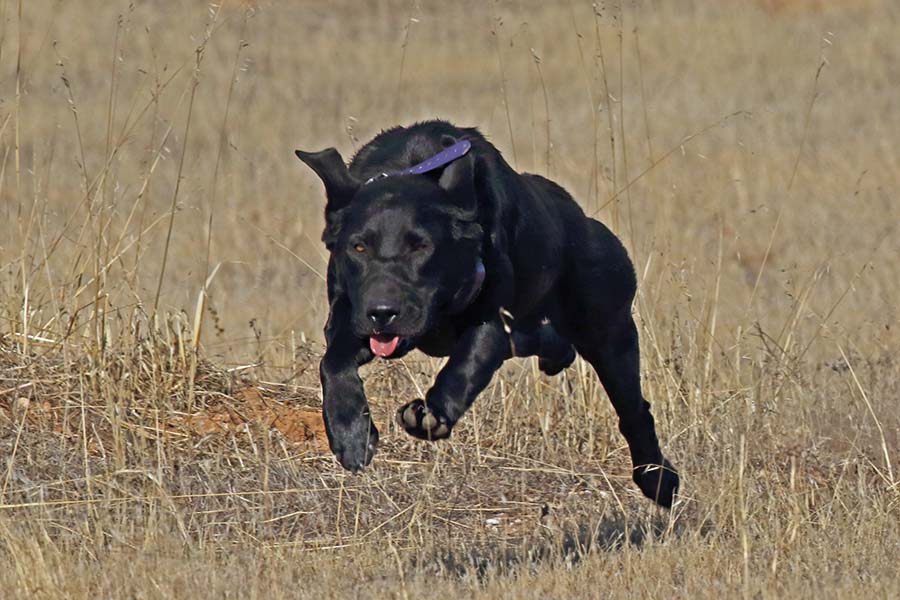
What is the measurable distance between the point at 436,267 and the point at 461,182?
1.19 ft

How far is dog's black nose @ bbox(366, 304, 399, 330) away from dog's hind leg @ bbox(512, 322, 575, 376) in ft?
4.67

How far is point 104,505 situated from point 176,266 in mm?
8220

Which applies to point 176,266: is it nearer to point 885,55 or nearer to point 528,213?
point 528,213

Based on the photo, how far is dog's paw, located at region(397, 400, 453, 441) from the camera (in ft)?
17.0

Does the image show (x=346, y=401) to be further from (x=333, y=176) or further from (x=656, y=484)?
(x=656, y=484)

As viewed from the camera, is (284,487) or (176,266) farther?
(176,266)

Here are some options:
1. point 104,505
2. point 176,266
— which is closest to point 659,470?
point 104,505

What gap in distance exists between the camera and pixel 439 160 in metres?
5.82

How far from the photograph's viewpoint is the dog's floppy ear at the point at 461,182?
5707mm

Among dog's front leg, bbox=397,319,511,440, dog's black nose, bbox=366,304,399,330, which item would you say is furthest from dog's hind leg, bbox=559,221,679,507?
dog's black nose, bbox=366,304,399,330

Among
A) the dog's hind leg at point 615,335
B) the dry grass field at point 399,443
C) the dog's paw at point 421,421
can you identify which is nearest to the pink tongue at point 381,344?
the dog's paw at point 421,421

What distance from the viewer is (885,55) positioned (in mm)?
23984

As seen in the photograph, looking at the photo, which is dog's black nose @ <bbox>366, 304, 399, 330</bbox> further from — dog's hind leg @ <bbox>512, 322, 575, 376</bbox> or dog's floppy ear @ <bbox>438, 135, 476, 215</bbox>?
dog's hind leg @ <bbox>512, 322, 575, 376</bbox>

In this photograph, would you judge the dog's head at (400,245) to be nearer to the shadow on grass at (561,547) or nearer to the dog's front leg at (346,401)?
the dog's front leg at (346,401)
